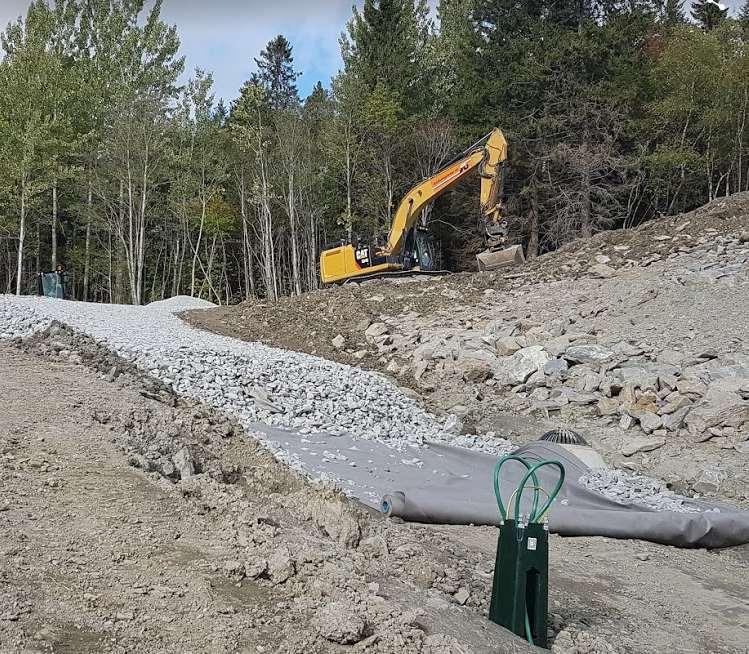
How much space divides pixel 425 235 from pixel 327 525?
39.5ft

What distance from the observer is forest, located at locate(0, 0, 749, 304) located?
1970 cm

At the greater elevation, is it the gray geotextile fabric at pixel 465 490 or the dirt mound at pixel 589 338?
the dirt mound at pixel 589 338

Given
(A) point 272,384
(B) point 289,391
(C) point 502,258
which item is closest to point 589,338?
(B) point 289,391

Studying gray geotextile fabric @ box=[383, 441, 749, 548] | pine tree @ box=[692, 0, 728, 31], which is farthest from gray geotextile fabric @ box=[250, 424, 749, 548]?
pine tree @ box=[692, 0, 728, 31]

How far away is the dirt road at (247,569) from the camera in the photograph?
2.59m

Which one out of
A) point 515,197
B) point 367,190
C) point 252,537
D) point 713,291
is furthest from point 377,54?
point 252,537

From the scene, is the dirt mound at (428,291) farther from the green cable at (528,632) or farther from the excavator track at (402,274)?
the green cable at (528,632)

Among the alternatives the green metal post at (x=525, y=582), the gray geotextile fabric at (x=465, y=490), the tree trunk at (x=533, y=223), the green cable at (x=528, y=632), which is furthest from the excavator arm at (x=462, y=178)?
the green cable at (x=528, y=632)

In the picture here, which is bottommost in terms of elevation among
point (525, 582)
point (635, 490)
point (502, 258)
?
point (635, 490)

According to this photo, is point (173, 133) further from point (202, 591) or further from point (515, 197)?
point (202, 591)

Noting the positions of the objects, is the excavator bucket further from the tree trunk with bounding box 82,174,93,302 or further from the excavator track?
the tree trunk with bounding box 82,174,93,302

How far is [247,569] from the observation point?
3113 mm

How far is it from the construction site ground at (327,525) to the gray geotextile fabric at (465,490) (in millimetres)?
125

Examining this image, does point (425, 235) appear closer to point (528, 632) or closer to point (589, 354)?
point (589, 354)
